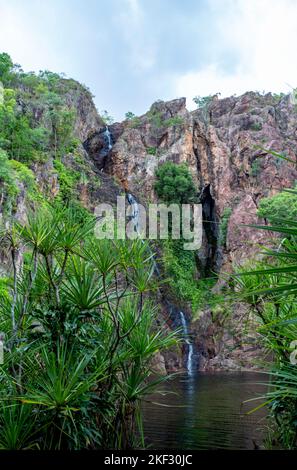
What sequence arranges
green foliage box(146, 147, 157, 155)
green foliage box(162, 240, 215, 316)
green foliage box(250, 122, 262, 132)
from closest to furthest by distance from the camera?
1. green foliage box(162, 240, 215, 316)
2. green foliage box(146, 147, 157, 155)
3. green foliage box(250, 122, 262, 132)

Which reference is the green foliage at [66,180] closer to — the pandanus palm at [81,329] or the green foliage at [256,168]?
the green foliage at [256,168]

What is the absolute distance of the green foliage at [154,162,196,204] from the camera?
29656mm

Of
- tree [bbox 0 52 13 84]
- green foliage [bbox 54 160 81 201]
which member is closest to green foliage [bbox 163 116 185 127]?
green foliage [bbox 54 160 81 201]

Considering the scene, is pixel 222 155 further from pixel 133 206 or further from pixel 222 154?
pixel 133 206

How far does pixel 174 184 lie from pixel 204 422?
22982 mm

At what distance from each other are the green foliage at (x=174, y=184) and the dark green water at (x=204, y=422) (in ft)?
61.8

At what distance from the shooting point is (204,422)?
779 centimetres

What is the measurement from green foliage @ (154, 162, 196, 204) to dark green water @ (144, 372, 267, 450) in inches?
742

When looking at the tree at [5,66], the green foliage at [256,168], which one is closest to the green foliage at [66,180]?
the tree at [5,66]

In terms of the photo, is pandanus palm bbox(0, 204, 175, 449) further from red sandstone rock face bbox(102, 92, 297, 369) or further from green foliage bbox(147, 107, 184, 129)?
green foliage bbox(147, 107, 184, 129)

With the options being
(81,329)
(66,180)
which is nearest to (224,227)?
(66,180)
